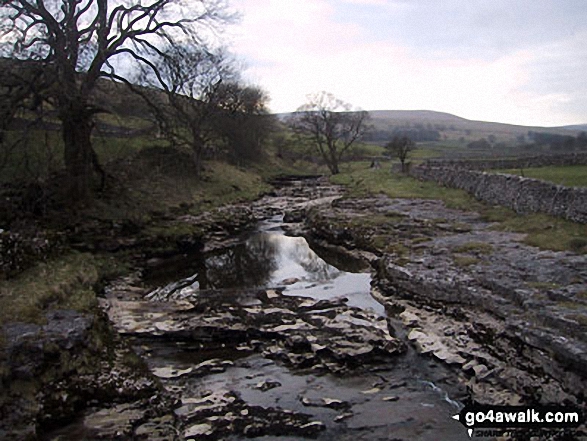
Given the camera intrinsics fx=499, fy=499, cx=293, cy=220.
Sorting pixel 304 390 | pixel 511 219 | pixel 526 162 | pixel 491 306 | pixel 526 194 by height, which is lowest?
pixel 304 390

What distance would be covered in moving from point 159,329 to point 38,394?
370 centimetres

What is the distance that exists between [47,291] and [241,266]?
27.1 feet

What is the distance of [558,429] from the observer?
6.77 m

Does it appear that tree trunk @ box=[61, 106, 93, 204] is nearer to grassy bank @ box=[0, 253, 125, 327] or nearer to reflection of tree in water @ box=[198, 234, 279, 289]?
grassy bank @ box=[0, 253, 125, 327]

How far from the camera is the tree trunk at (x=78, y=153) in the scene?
1880 cm

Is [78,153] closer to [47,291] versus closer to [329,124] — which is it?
[47,291]

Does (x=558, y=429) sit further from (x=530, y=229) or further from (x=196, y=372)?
(x=530, y=229)

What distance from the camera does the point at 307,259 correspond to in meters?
19.2

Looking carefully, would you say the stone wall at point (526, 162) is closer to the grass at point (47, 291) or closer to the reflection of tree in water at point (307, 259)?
the reflection of tree in water at point (307, 259)

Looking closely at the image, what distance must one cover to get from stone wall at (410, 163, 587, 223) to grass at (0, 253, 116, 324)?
1487 cm

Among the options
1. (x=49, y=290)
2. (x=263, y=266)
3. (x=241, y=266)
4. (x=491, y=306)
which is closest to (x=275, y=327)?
(x=491, y=306)

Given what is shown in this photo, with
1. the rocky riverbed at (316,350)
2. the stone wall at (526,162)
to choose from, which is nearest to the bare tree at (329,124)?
the stone wall at (526,162)

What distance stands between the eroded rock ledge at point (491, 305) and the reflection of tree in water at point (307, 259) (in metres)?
1.51

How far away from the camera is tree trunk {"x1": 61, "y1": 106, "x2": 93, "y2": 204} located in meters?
18.8
